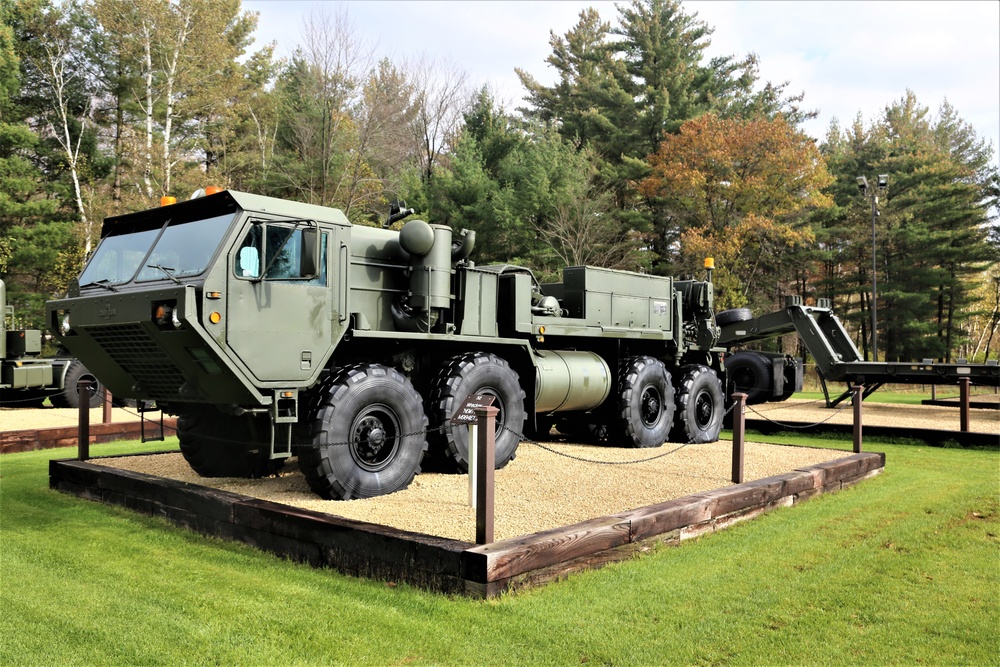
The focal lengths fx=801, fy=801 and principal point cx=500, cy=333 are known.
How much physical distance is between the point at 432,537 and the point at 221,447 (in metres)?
4.28

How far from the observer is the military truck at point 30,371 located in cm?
1669

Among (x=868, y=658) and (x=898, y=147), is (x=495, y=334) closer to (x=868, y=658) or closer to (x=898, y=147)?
(x=868, y=658)

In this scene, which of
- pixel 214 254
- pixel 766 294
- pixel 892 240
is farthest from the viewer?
pixel 892 240

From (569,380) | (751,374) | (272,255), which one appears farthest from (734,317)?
(272,255)

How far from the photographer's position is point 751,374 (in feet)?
61.2

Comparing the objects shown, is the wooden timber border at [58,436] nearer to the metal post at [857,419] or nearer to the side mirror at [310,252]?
the side mirror at [310,252]

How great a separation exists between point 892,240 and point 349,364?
39.5m

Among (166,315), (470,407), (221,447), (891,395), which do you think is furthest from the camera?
(891,395)

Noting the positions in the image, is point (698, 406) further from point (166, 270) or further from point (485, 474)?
point (166, 270)

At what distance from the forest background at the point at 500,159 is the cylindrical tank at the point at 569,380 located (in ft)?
57.2

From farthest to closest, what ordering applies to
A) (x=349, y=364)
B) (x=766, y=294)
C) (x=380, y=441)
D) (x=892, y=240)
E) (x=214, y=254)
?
(x=892, y=240), (x=766, y=294), (x=349, y=364), (x=380, y=441), (x=214, y=254)

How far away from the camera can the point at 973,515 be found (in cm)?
795

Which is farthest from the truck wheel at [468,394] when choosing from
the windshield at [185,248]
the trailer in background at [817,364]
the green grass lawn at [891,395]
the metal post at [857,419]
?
the green grass lawn at [891,395]

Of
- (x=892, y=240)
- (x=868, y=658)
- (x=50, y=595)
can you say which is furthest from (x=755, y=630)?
(x=892, y=240)
